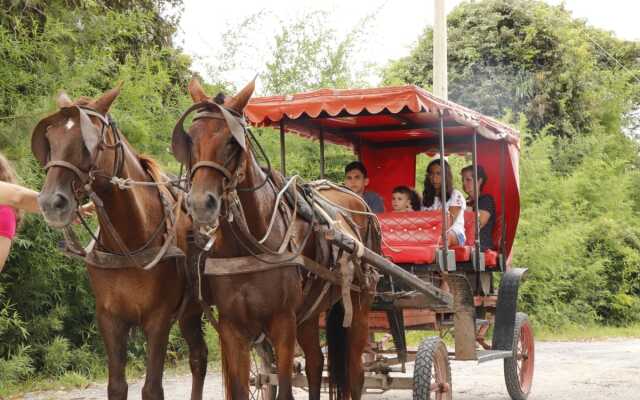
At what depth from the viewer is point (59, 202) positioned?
14.3ft

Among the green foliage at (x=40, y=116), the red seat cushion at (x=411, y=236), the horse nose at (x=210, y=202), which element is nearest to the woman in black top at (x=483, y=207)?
the red seat cushion at (x=411, y=236)

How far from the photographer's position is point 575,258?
16.6 metres

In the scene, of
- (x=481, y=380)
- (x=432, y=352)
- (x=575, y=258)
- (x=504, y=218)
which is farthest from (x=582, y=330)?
(x=432, y=352)

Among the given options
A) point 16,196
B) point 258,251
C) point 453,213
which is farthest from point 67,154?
point 453,213

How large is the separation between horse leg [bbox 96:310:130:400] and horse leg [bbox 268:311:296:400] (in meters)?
0.86

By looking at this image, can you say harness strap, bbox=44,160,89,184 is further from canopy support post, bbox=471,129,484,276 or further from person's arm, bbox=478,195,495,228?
person's arm, bbox=478,195,495,228

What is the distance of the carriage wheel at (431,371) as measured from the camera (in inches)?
242

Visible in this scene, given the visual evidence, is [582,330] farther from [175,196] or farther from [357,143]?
[175,196]

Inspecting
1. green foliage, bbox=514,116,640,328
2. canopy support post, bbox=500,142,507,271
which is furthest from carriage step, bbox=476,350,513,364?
green foliage, bbox=514,116,640,328

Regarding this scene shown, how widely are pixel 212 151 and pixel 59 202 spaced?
81 centimetres

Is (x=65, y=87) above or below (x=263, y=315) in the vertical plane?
above

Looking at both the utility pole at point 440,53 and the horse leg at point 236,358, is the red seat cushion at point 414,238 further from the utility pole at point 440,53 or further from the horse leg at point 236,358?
the utility pole at point 440,53

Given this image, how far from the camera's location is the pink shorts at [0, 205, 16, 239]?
157 inches

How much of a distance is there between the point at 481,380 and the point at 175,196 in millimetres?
5095
